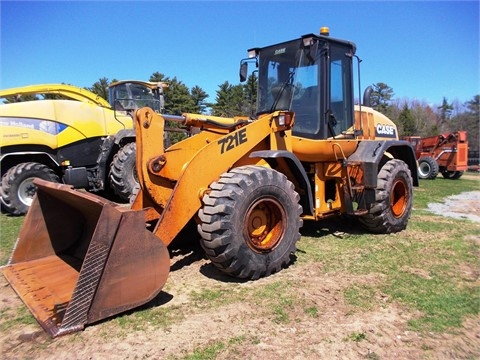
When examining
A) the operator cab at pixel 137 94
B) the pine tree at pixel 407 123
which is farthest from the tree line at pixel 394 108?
the operator cab at pixel 137 94

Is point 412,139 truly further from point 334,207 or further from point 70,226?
point 70,226

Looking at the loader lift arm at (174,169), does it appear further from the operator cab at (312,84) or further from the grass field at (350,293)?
the operator cab at (312,84)

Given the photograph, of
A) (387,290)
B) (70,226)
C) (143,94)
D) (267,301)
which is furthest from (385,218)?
(143,94)

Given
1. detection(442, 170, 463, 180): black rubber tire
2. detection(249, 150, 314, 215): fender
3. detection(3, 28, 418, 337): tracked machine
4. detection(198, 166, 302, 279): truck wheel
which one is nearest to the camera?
detection(3, 28, 418, 337): tracked machine

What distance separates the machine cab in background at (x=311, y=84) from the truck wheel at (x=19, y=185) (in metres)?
4.94

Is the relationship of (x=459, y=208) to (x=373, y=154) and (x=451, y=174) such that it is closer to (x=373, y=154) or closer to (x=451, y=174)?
(x=373, y=154)

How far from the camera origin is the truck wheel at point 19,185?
25.9ft

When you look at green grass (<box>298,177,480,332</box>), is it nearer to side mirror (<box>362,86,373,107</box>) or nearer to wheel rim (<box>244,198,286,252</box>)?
wheel rim (<box>244,198,286,252</box>)

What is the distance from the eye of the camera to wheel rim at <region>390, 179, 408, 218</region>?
6.65 m

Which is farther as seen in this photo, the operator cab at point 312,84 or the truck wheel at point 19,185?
the truck wheel at point 19,185

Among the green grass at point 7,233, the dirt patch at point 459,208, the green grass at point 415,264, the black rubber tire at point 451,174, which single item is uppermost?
the green grass at point 7,233

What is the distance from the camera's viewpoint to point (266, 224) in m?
4.71

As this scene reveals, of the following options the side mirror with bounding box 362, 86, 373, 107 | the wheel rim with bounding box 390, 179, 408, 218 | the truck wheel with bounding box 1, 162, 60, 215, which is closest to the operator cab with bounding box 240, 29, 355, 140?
the side mirror with bounding box 362, 86, 373, 107

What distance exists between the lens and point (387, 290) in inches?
163
